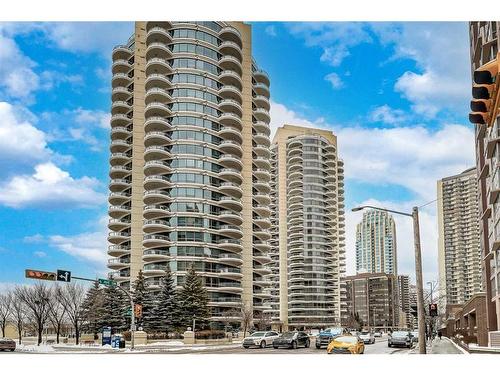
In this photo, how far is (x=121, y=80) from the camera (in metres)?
88.8

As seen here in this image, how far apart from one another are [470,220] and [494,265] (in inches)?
1194

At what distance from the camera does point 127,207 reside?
277ft

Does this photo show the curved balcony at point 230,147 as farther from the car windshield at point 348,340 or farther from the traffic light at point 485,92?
the traffic light at point 485,92

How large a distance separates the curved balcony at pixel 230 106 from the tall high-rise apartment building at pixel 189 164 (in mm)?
148

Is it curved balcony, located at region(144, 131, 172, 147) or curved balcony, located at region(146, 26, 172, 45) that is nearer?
curved balcony, located at region(144, 131, 172, 147)

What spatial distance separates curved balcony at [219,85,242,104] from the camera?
86812 millimetres

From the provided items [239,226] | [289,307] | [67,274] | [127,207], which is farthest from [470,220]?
Result: [289,307]

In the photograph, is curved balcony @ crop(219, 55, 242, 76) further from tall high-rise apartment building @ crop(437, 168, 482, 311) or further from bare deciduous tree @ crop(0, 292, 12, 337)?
bare deciduous tree @ crop(0, 292, 12, 337)

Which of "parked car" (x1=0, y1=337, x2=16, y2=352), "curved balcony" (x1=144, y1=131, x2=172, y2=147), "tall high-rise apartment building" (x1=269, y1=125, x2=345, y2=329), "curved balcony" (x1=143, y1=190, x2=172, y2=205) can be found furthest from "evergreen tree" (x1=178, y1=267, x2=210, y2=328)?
"tall high-rise apartment building" (x1=269, y1=125, x2=345, y2=329)

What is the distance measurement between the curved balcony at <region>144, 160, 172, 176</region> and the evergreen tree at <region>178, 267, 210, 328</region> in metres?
22.4

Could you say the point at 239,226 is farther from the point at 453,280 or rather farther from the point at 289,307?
the point at 289,307

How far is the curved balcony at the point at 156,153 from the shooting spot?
270ft

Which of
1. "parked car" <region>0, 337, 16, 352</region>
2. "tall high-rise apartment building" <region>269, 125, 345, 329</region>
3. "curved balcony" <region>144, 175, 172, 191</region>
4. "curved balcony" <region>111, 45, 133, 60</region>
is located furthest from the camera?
"tall high-rise apartment building" <region>269, 125, 345, 329</region>
